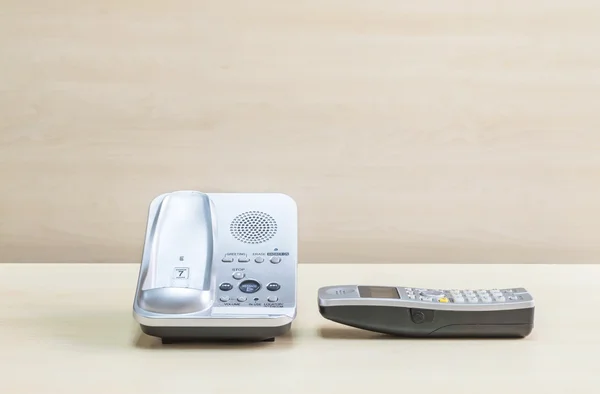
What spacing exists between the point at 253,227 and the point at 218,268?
0.21 ft

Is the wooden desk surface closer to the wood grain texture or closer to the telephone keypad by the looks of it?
the telephone keypad

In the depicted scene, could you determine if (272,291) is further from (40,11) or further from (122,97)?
(40,11)

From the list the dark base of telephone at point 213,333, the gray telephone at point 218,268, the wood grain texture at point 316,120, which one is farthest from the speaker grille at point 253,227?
the wood grain texture at point 316,120

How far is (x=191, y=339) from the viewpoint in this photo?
70cm

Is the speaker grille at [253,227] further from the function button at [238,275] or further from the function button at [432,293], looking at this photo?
the function button at [432,293]

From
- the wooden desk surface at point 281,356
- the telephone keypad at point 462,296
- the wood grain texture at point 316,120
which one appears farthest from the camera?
the wood grain texture at point 316,120

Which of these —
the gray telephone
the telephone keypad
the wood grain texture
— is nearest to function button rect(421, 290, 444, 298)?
the telephone keypad

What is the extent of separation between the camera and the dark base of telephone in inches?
26.9

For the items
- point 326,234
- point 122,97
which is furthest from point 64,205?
point 326,234

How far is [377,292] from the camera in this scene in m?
0.73

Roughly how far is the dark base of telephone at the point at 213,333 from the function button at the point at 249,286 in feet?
0.14

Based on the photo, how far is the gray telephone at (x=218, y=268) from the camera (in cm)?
68

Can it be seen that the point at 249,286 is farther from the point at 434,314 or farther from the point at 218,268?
the point at 434,314

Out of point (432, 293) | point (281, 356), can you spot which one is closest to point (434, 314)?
point (432, 293)
